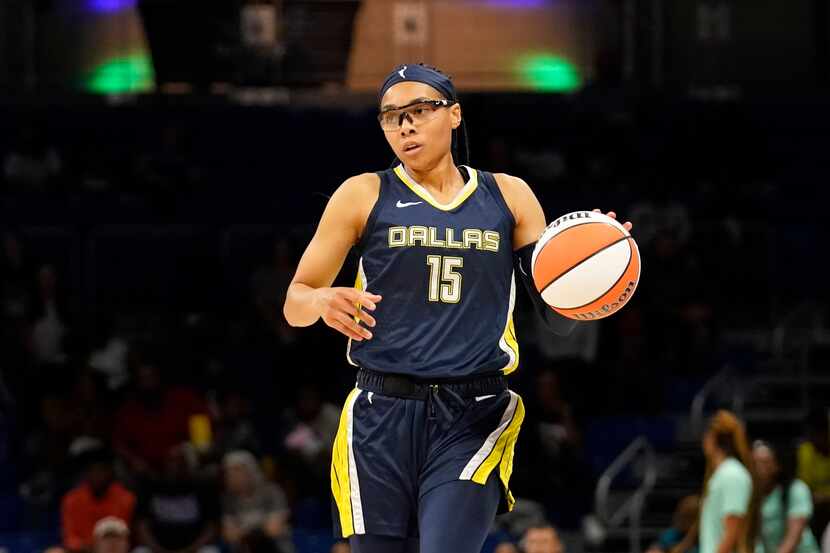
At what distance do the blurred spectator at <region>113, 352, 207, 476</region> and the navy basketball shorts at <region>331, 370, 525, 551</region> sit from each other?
849cm

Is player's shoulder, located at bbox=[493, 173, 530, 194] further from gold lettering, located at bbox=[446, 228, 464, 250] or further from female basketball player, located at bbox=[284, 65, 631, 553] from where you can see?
gold lettering, located at bbox=[446, 228, 464, 250]

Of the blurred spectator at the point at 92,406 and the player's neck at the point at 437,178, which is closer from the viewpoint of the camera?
the player's neck at the point at 437,178

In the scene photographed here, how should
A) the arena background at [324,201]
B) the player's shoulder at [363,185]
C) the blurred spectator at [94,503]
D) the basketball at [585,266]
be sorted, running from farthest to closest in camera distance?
the arena background at [324,201]
the blurred spectator at [94,503]
the player's shoulder at [363,185]
the basketball at [585,266]

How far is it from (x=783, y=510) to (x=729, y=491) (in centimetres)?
92

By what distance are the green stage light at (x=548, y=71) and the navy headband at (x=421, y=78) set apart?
11872mm

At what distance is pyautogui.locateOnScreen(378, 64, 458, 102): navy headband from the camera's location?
5113 mm

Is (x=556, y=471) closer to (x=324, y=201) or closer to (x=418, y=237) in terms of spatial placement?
(x=324, y=201)

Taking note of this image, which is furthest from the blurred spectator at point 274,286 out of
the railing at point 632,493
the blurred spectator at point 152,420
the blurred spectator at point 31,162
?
the railing at point 632,493

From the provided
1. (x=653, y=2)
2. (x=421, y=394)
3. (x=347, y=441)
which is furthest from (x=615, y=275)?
(x=653, y=2)

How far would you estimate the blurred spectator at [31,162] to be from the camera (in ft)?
56.2

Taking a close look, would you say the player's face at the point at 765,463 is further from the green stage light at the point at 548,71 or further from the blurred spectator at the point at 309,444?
the green stage light at the point at 548,71

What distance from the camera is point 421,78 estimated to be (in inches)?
201

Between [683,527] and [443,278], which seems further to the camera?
[683,527]

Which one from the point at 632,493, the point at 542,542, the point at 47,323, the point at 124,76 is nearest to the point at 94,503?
the point at 47,323
